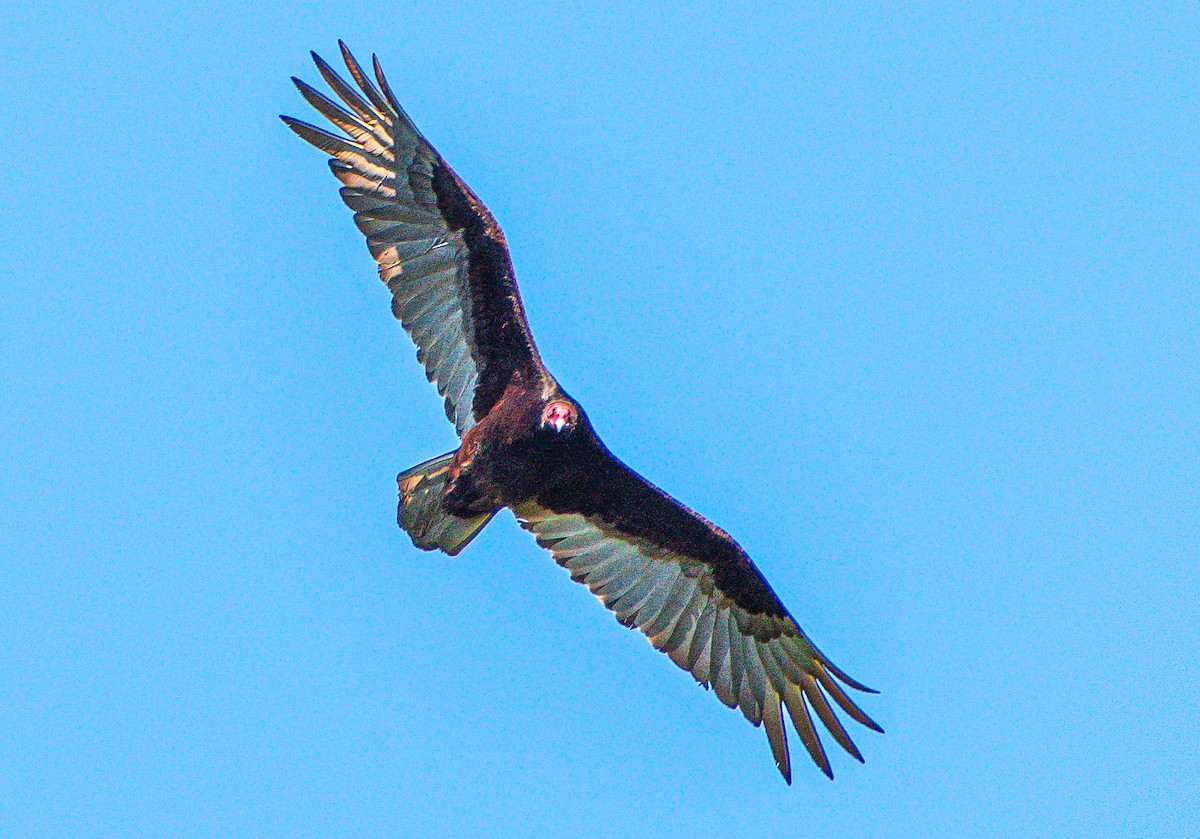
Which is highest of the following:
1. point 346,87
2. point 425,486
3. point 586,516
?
point 346,87

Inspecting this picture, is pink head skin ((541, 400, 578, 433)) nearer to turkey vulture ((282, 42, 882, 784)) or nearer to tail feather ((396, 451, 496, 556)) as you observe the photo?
turkey vulture ((282, 42, 882, 784))

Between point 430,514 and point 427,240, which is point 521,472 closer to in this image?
point 430,514

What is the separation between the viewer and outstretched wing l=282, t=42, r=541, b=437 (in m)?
12.5

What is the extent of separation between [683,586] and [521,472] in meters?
1.87

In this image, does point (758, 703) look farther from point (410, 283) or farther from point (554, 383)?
point (410, 283)

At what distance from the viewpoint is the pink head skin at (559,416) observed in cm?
1186

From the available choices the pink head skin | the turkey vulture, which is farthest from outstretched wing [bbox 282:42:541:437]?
the pink head skin

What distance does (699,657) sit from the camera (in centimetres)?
1307

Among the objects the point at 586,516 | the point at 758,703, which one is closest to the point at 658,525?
the point at 586,516

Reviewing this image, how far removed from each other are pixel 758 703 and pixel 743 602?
785 mm

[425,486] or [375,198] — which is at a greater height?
[375,198]

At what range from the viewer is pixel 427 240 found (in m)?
12.6

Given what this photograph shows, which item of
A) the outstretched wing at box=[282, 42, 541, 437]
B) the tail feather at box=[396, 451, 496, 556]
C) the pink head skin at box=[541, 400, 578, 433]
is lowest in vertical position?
the tail feather at box=[396, 451, 496, 556]

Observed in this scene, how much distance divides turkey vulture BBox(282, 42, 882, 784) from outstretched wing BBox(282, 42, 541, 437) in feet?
0.03
